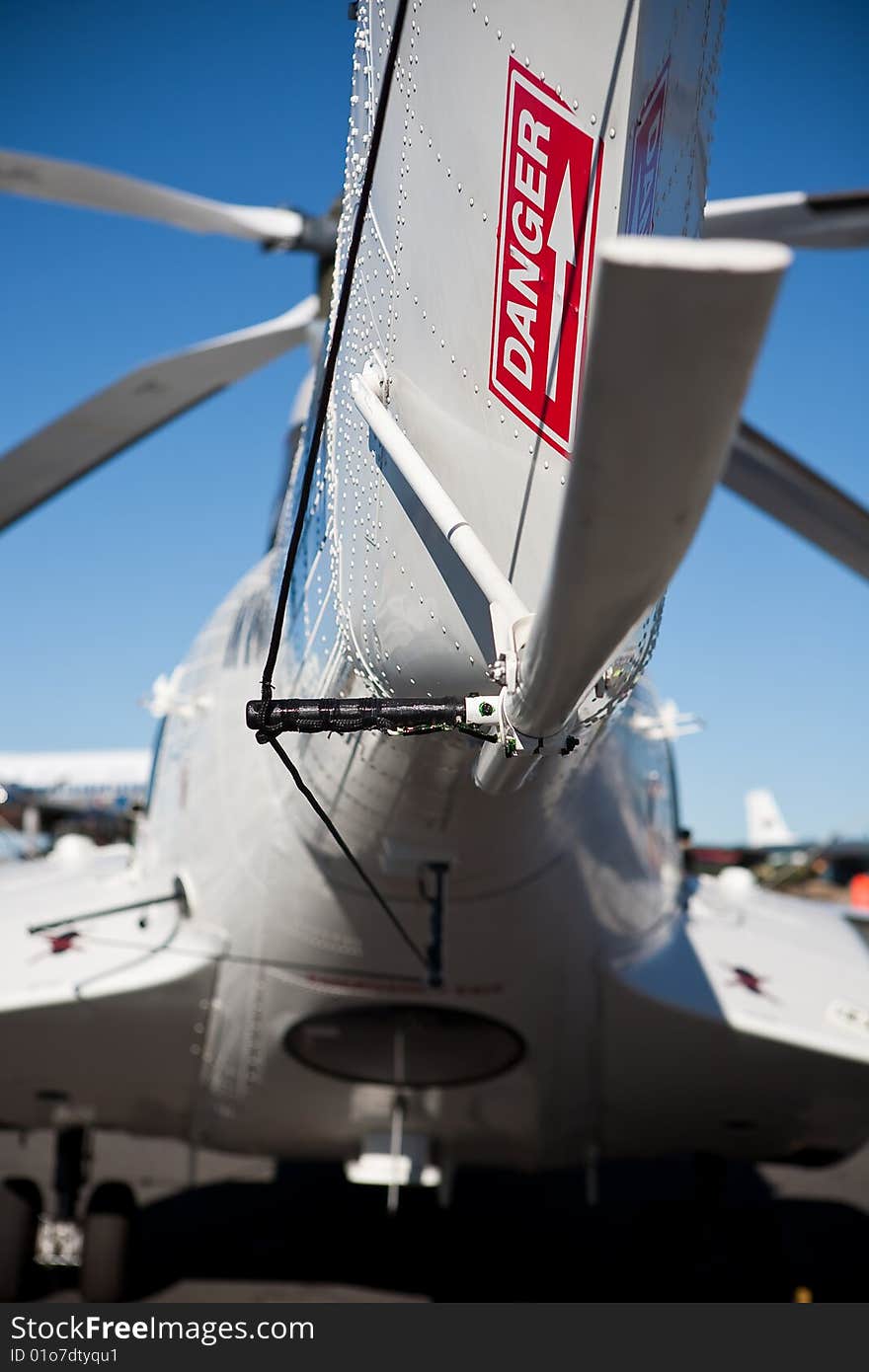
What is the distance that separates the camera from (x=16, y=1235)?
25.9 ft

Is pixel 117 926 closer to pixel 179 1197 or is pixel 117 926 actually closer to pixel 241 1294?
pixel 241 1294

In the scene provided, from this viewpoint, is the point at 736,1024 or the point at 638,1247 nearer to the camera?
the point at 736,1024

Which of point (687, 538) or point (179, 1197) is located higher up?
point (687, 538)

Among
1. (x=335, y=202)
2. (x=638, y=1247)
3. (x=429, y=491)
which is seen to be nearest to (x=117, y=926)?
(x=335, y=202)

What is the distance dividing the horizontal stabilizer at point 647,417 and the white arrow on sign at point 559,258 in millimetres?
812

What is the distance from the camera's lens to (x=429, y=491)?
2600 millimetres

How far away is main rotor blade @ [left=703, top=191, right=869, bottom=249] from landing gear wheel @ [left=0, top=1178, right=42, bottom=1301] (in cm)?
710

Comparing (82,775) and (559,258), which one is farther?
(82,775)

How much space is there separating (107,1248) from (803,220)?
7.16 m

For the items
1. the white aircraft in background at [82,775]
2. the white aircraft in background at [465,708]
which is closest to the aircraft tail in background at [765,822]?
the white aircraft in background at [82,775]

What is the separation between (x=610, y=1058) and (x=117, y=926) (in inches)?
106

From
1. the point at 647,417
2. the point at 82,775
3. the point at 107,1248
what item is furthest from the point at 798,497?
the point at 82,775

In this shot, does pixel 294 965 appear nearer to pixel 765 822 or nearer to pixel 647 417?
pixel 647 417

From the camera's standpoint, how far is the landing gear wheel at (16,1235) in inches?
308
